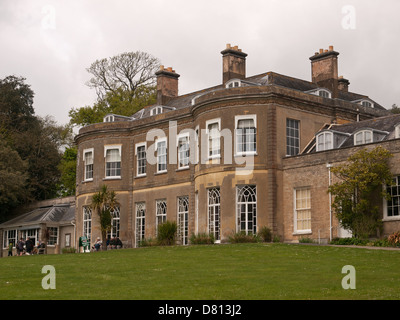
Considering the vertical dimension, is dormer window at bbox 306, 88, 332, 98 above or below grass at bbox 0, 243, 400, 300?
above

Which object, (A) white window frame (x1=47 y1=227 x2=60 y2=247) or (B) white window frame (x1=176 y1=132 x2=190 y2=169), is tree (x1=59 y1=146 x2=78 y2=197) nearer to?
(A) white window frame (x1=47 y1=227 x2=60 y2=247)

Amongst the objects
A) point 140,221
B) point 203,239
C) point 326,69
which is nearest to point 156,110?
point 140,221

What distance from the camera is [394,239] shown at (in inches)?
1093

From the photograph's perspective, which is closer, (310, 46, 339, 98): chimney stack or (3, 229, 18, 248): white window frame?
(310, 46, 339, 98): chimney stack

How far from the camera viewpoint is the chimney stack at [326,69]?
38938mm

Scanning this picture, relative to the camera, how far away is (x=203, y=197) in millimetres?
34719

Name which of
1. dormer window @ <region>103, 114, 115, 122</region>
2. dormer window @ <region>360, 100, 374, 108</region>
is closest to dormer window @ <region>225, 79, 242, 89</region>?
dormer window @ <region>360, 100, 374, 108</region>

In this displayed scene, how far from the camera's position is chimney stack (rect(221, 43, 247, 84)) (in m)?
38.1

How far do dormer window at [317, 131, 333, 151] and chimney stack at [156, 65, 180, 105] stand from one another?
13.3m

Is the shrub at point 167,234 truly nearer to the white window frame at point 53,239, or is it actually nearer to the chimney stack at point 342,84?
the chimney stack at point 342,84

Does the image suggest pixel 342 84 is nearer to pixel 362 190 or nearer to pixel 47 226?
pixel 362 190

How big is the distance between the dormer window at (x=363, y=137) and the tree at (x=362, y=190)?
1831 millimetres
